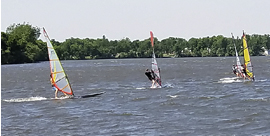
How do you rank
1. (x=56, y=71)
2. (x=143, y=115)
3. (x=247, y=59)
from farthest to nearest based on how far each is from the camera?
(x=247, y=59), (x=56, y=71), (x=143, y=115)

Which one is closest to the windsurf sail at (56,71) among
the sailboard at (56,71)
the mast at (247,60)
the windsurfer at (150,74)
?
the sailboard at (56,71)

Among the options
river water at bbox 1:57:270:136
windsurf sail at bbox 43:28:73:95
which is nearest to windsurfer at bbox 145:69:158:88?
river water at bbox 1:57:270:136

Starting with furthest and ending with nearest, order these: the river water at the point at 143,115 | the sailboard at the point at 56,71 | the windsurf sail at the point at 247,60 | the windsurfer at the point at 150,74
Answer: the windsurf sail at the point at 247,60 → the windsurfer at the point at 150,74 → the sailboard at the point at 56,71 → the river water at the point at 143,115

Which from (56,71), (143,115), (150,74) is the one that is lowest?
(143,115)

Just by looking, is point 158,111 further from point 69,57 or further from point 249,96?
point 69,57

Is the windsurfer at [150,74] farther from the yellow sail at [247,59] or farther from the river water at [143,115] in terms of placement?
the yellow sail at [247,59]

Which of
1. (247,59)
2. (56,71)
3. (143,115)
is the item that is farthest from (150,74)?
(143,115)

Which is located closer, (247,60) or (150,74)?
(150,74)

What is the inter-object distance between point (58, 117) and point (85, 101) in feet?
16.1

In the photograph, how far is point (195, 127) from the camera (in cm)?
1603

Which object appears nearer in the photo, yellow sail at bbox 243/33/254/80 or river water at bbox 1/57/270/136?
river water at bbox 1/57/270/136

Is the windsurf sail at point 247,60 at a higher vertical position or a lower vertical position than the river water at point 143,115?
higher

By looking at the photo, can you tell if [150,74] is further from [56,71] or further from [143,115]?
[143,115]

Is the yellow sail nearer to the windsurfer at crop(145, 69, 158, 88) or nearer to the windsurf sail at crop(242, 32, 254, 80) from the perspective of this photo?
the windsurf sail at crop(242, 32, 254, 80)
